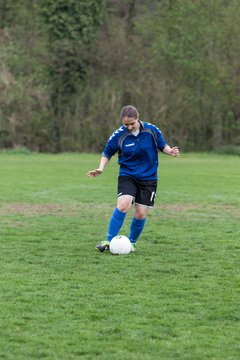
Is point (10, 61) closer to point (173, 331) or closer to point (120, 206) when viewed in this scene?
point (120, 206)

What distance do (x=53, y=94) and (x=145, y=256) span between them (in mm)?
28080

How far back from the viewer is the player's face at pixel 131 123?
865cm

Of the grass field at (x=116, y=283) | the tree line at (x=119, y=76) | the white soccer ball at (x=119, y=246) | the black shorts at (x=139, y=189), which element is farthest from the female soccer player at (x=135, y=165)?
the tree line at (x=119, y=76)

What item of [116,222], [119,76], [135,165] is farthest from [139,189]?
[119,76]

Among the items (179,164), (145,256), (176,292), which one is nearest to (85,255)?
(145,256)

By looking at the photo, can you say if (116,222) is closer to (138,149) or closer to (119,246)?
(119,246)

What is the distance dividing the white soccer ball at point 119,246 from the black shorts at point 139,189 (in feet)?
1.79

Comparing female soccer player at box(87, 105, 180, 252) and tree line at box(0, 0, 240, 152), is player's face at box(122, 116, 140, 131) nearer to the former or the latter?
female soccer player at box(87, 105, 180, 252)

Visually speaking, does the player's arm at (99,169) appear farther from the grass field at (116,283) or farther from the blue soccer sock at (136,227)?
the grass field at (116,283)

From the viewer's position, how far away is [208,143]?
120ft

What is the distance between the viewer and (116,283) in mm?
7094

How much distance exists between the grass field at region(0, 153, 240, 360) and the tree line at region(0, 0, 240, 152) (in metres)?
20.3

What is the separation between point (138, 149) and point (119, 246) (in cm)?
115

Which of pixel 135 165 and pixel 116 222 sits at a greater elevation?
pixel 135 165
